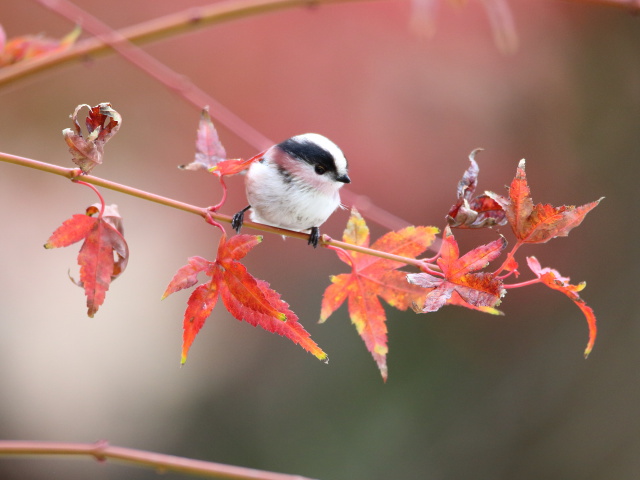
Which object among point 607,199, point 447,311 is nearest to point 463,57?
point 607,199

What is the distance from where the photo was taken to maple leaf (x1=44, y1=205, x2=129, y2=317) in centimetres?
74

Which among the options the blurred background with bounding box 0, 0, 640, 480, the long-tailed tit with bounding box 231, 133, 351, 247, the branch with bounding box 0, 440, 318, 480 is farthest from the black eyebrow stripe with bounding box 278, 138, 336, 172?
the blurred background with bounding box 0, 0, 640, 480

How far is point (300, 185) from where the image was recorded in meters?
1.19

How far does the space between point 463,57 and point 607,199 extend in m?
0.86

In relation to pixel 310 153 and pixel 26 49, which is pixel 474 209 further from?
pixel 26 49

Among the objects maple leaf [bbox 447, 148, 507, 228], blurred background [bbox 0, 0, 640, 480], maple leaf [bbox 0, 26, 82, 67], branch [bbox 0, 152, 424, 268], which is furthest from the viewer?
blurred background [bbox 0, 0, 640, 480]

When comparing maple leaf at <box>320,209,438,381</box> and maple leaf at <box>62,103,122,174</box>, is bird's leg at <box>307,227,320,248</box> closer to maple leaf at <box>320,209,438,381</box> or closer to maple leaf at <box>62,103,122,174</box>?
maple leaf at <box>320,209,438,381</box>

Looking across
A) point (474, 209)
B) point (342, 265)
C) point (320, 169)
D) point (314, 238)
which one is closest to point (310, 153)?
point (320, 169)

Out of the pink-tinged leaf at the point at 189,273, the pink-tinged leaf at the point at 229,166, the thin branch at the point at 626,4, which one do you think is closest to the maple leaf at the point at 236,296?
the pink-tinged leaf at the point at 189,273

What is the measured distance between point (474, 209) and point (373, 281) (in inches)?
6.7

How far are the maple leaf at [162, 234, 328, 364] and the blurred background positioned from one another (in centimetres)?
182

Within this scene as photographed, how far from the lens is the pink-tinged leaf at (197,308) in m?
0.78

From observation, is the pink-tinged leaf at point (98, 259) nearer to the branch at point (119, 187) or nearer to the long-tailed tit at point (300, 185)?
the branch at point (119, 187)

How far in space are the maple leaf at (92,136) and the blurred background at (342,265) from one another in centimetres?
186
